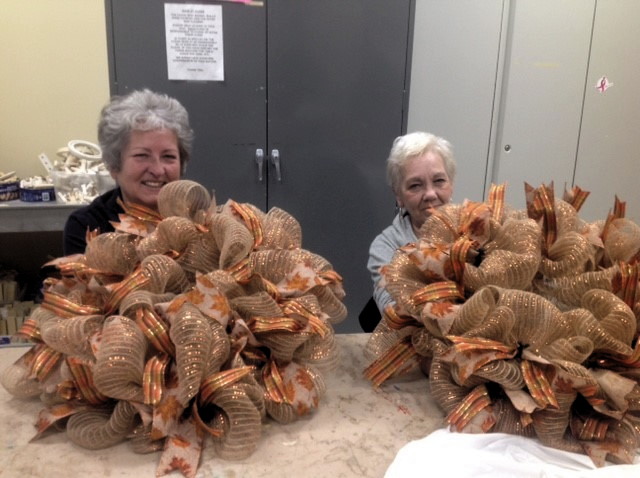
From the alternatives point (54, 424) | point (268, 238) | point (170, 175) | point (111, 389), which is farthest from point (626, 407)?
point (170, 175)

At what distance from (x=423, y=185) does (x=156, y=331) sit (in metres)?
1.13

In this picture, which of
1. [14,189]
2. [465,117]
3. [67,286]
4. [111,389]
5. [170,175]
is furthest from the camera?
[465,117]

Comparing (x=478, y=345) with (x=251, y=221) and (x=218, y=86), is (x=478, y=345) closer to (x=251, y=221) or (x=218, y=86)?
(x=251, y=221)

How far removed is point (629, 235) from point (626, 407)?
0.31 meters

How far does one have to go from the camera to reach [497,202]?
0.97 meters

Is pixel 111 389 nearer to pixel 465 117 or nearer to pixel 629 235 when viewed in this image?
pixel 629 235

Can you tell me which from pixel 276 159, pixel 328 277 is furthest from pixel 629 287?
pixel 276 159

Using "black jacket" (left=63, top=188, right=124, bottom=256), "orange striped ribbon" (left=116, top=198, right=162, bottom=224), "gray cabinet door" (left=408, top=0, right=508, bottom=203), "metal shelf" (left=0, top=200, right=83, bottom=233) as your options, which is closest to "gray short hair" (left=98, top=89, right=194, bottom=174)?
"black jacket" (left=63, top=188, right=124, bottom=256)

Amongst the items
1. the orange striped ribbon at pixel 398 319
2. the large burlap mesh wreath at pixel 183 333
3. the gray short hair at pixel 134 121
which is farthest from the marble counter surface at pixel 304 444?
the gray short hair at pixel 134 121

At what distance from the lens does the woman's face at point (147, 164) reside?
1.42m

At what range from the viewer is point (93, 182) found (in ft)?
6.98

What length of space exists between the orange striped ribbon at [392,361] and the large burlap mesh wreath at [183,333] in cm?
11

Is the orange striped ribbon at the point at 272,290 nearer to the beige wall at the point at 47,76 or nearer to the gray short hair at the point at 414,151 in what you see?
the gray short hair at the point at 414,151

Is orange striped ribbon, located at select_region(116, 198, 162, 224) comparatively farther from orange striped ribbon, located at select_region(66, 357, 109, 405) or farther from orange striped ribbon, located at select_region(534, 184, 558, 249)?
orange striped ribbon, located at select_region(534, 184, 558, 249)
